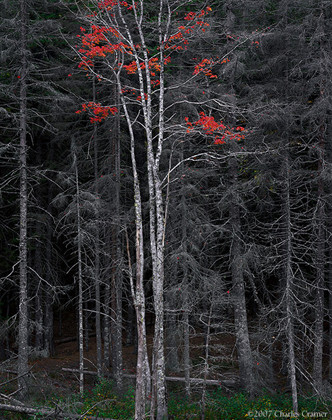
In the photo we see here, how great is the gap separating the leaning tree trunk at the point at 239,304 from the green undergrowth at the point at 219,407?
0.75 m

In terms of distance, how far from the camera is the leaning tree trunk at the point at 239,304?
1367 centimetres

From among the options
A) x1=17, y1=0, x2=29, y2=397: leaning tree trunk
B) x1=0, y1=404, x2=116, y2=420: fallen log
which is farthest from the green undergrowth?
x1=17, y1=0, x2=29, y2=397: leaning tree trunk

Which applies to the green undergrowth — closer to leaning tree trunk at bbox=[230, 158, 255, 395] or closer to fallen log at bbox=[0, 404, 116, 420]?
leaning tree trunk at bbox=[230, 158, 255, 395]

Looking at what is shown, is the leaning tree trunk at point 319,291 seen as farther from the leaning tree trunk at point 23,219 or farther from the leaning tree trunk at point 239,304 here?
the leaning tree trunk at point 23,219

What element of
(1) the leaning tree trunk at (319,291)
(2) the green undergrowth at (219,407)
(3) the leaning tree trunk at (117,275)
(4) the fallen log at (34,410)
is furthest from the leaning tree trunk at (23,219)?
(1) the leaning tree trunk at (319,291)

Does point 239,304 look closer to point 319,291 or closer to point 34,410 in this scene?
point 319,291

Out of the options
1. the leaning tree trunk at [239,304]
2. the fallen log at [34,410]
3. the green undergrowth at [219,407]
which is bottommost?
the green undergrowth at [219,407]

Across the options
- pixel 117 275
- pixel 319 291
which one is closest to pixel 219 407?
pixel 319 291

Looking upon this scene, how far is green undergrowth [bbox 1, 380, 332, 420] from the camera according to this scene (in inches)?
443

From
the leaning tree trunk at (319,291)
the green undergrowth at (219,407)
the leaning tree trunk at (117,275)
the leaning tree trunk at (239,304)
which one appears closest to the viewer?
the green undergrowth at (219,407)

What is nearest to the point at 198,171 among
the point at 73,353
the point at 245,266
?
the point at 245,266

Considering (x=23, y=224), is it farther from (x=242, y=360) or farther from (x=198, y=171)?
(x=242, y=360)

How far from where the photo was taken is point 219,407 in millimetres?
11703

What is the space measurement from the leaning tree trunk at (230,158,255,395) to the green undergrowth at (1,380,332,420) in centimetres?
75
